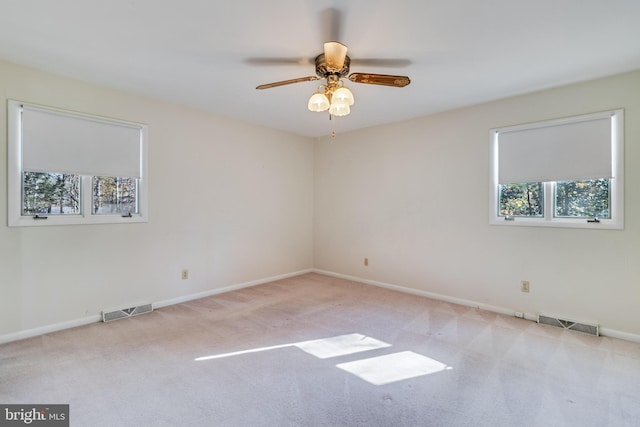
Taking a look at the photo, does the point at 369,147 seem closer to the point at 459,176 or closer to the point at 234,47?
the point at 459,176

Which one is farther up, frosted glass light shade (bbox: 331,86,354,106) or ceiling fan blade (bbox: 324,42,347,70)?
ceiling fan blade (bbox: 324,42,347,70)

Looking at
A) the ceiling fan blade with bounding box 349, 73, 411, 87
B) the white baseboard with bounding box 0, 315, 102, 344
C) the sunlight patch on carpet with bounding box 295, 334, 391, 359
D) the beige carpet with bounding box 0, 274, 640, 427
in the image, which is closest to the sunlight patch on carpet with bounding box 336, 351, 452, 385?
the beige carpet with bounding box 0, 274, 640, 427

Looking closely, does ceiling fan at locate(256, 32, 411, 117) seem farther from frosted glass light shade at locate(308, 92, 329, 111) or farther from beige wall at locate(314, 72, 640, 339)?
beige wall at locate(314, 72, 640, 339)

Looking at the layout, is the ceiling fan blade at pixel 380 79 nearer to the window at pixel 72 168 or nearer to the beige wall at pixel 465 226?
the beige wall at pixel 465 226

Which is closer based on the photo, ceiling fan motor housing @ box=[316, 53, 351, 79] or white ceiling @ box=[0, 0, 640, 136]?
white ceiling @ box=[0, 0, 640, 136]


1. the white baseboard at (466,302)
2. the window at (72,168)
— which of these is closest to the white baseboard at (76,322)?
the window at (72,168)

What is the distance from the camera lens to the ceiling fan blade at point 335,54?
6.77 feet

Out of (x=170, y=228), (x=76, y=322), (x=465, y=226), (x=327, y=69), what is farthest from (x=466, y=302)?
(x=76, y=322)

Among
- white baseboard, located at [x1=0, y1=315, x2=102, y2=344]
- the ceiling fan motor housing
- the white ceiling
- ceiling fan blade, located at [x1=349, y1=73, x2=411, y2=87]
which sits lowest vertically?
white baseboard, located at [x1=0, y1=315, x2=102, y2=344]

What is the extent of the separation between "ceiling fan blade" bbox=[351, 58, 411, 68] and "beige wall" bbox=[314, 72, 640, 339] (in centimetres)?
154

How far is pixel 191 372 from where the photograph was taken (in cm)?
218

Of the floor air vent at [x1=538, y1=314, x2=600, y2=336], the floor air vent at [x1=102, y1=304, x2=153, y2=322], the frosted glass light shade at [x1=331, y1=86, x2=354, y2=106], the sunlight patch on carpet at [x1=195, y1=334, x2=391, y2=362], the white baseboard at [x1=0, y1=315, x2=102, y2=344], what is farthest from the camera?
the floor air vent at [x1=102, y1=304, x2=153, y2=322]

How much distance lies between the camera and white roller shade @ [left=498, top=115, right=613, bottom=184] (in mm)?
2844

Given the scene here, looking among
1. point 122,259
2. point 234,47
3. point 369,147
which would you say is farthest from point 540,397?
point 122,259
